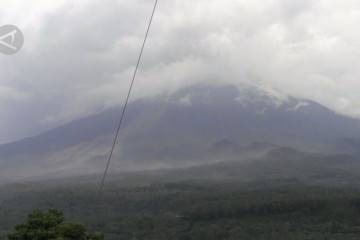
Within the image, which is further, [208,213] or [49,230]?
[208,213]

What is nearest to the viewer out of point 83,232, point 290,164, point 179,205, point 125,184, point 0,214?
point 83,232

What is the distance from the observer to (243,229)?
58906 millimetres

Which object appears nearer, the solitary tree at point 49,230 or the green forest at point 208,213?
the solitary tree at point 49,230

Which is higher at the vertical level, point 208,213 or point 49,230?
point 49,230

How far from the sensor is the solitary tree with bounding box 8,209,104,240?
1523 centimetres

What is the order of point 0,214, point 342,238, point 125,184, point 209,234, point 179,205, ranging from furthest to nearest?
point 125,184 < point 179,205 < point 0,214 < point 209,234 < point 342,238

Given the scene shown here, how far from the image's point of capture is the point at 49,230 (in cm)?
1566

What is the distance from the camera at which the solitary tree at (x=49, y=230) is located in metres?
15.2

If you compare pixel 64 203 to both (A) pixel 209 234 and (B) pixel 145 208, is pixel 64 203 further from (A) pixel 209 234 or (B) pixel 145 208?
(A) pixel 209 234

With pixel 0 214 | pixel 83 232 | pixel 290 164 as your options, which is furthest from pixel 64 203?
pixel 290 164

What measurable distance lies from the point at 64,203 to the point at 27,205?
7.04 meters

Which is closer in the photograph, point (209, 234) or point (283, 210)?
point (209, 234)

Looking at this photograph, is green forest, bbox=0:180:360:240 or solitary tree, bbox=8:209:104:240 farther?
green forest, bbox=0:180:360:240

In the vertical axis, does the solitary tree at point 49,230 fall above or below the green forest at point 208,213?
above
